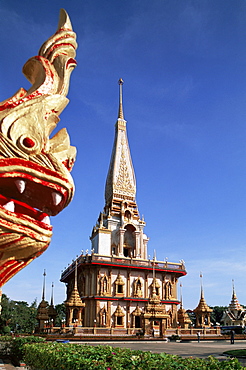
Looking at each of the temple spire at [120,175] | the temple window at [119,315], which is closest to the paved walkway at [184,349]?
the temple window at [119,315]

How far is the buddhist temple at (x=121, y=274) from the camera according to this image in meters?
38.0

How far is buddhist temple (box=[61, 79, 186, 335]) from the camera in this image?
3800 centimetres

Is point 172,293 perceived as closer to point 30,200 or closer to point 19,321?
point 19,321

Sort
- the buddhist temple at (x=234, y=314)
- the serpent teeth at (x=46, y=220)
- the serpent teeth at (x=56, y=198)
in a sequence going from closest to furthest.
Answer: the serpent teeth at (x=56, y=198) → the serpent teeth at (x=46, y=220) → the buddhist temple at (x=234, y=314)

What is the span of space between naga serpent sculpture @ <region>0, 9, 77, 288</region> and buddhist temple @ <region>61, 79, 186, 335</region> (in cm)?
3112

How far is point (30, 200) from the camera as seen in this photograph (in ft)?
12.5

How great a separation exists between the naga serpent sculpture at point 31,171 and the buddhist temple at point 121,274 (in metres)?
31.1

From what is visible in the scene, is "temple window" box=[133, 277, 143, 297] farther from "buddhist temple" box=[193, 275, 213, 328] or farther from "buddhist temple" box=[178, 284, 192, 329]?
"buddhist temple" box=[193, 275, 213, 328]

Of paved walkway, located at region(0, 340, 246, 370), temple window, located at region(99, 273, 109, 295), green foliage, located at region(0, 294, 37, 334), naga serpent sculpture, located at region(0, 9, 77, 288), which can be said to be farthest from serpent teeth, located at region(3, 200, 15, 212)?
green foliage, located at region(0, 294, 37, 334)

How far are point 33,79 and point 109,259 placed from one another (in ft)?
124

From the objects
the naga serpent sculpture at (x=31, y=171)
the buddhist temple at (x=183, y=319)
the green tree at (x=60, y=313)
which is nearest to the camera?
the naga serpent sculpture at (x=31, y=171)

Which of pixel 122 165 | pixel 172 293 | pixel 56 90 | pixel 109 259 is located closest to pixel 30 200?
pixel 56 90

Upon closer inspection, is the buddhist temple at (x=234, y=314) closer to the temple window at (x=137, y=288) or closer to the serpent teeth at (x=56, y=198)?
the temple window at (x=137, y=288)

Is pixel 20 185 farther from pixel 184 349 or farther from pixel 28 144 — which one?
pixel 184 349
